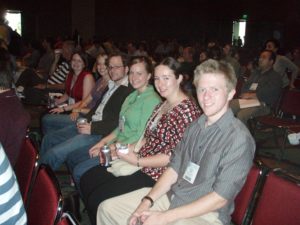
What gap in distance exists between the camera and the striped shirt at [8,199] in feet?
4.14

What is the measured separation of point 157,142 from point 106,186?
1.50ft

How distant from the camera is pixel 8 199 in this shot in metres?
1.27

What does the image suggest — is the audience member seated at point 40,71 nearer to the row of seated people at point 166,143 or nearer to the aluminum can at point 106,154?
the row of seated people at point 166,143

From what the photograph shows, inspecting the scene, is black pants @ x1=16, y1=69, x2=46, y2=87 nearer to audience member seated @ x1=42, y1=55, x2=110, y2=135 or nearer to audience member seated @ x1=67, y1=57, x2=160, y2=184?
audience member seated @ x1=42, y1=55, x2=110, y2=135

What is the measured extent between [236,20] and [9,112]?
18358mm

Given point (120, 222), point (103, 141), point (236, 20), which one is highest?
point (236, 20)

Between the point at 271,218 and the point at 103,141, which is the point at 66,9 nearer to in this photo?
the point at 103,141

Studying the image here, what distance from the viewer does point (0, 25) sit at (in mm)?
8125

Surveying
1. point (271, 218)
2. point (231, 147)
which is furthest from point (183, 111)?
point (271, 218)

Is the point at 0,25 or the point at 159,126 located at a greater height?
the point at 0,25

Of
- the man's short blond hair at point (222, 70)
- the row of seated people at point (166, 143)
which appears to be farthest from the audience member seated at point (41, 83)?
the man's short blond hair at point (222, 70)

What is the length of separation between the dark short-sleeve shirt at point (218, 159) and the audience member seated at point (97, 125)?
155cm

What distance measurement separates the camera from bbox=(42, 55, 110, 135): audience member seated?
4.26 metres

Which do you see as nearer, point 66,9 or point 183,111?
point 183,111
